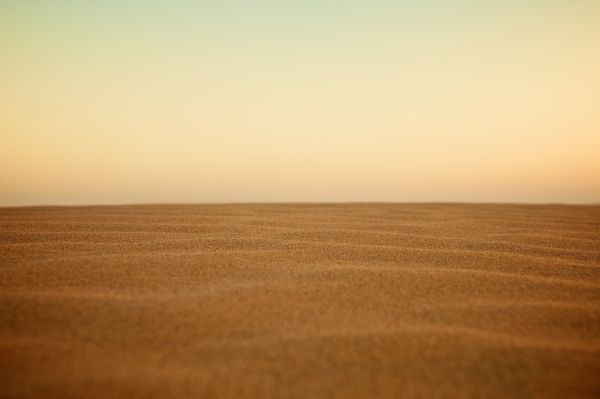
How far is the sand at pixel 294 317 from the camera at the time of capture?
53cm

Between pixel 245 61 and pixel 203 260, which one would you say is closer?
pixel 203 260

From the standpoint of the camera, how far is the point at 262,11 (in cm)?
256

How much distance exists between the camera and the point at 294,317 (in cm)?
70

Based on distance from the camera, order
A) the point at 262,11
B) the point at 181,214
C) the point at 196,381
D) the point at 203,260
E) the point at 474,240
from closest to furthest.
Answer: the point at 196,381
the point at 203,260
the point at 474,240
the point at 181,214
the point at 262,11

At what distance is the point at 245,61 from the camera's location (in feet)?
8.89

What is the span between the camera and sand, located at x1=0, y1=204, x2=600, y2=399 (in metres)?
0.53

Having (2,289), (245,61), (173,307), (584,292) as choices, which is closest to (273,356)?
(173,307)

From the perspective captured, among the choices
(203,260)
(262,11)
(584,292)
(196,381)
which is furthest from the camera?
(262,11)

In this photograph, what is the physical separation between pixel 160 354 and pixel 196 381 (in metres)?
0.10

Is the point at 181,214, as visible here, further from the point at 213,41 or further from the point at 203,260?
the point at 213,41

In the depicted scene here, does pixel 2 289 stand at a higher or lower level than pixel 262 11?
lower

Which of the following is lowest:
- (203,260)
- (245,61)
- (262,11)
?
(203,260)

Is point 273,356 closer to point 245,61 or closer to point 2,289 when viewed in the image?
point 2,289

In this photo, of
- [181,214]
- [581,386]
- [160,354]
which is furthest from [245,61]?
[581,386]
